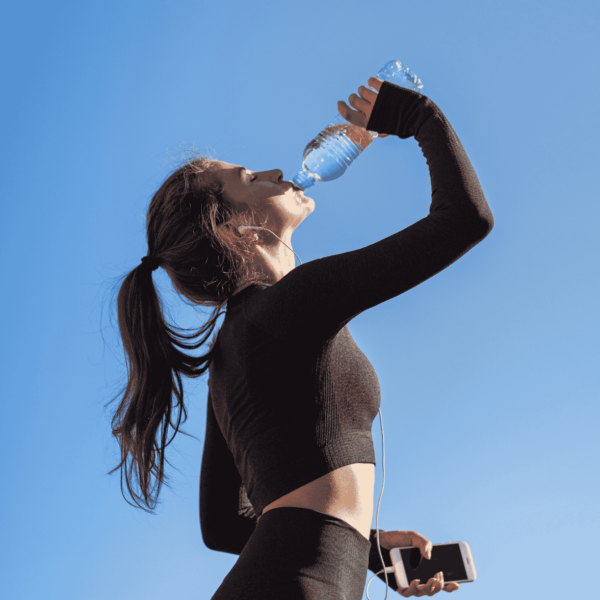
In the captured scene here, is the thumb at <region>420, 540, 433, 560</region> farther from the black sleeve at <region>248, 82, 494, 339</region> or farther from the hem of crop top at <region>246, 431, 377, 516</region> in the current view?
the black sleeve at <region>248, 82, 494, 339</region>

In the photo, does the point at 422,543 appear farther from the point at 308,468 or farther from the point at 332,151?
the point at 332,151

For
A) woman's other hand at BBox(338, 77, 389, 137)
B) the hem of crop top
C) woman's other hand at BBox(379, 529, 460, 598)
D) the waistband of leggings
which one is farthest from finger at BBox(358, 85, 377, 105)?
woman's other hand at BBox(379, 529, 460, 598)

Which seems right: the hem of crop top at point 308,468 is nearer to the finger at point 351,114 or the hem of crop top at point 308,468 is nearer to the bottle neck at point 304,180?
Result: the finger at point 351,114

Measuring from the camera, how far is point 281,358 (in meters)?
1.33

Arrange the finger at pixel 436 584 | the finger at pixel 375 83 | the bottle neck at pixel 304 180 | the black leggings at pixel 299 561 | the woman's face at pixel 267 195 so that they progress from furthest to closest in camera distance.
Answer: the bottle neck at pixel 304 180
the woman's face at pixel 267 195
the finger at pixel 436 584
the finger at pixel 375 83
the black leggings at pixel 299 561

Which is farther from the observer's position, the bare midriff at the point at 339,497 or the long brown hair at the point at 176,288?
the long brown hair at the point at 176,288

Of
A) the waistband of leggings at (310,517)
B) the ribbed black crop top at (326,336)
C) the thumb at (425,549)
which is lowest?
the thumb at (425,549)

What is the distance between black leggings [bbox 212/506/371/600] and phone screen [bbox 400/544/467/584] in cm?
45

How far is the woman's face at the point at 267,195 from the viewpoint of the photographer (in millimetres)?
1755

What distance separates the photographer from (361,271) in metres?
1.20

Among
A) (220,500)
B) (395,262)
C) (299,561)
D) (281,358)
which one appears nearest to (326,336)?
(281,358)

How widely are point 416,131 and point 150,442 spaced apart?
110 cm

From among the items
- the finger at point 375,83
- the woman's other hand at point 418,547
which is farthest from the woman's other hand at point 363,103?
the woman's other hand at point 418,547

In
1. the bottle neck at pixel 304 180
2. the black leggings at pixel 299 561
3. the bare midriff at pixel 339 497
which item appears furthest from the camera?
the bottle neck at pixel 304 180
